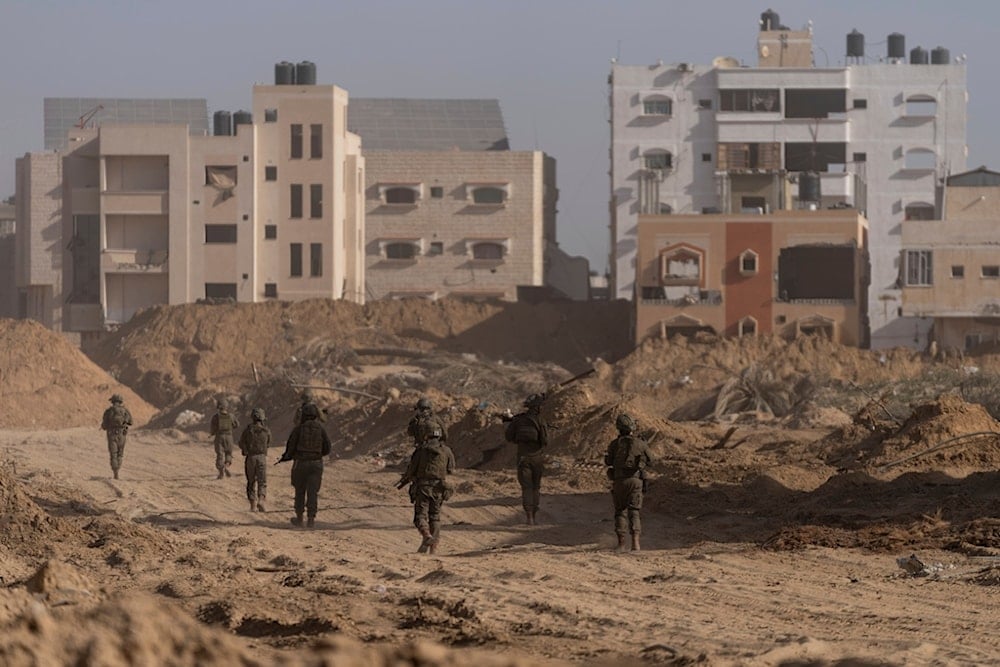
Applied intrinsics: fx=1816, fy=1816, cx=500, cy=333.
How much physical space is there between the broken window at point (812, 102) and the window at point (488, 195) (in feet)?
43.0

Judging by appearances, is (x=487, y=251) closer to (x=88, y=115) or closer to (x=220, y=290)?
(x=220, y=290)

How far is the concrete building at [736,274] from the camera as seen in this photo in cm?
5753

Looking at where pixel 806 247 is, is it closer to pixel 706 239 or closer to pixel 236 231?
pixel 706 239

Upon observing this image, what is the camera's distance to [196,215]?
7188cm

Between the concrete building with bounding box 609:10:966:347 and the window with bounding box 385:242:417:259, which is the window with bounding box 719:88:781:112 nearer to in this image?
the concrete building with bounding box 609:10:966:347

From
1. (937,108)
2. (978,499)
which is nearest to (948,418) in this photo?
(978,499)

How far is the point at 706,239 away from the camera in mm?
58250

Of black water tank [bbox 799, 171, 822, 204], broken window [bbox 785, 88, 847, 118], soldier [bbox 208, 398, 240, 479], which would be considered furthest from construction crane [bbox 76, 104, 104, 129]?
soldier [bbox 208, 398, 240, 479]

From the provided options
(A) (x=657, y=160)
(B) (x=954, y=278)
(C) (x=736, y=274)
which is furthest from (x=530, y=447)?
(A) (x=657, y=160)

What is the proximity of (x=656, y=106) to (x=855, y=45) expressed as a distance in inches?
410

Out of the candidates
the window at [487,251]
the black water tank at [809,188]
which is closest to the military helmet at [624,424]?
the black water tank at [809,188]

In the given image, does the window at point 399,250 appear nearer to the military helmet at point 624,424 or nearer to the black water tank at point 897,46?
the black water tank at point 897,46

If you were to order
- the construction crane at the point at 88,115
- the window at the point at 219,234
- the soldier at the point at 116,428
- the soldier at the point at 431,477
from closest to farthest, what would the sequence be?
the soldier at the point at 431,477 → the soldier at the point at 116,428 → the window at the point at 219,234 → the construction crane at the point at 88,115

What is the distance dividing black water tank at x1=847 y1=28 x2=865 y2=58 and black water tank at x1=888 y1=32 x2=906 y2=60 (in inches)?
83.1
